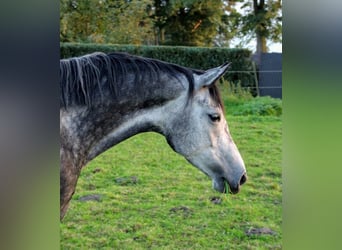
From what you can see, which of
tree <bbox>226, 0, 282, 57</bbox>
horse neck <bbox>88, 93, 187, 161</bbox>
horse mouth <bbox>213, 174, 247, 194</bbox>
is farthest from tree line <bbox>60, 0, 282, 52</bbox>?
horse mouth <bbox>213, 174, 247, 194</bbox>

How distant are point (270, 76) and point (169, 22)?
68cm

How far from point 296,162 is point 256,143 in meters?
1.13

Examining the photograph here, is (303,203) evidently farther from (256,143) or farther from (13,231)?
(256,143)

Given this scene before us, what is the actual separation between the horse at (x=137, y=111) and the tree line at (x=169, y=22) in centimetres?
57

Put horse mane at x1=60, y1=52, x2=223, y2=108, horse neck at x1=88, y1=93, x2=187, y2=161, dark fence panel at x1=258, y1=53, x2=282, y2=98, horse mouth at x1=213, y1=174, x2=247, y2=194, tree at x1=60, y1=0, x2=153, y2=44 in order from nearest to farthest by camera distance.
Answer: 1. horse mane at x1=60, y1=52, x2=223, y2=108
2. horse neck at x1=88, y1=93, x2=187, y2=161
3. horse mouth at x1=213, y1=174, x2=247, y2=194
4. tree at x1=60, y1=0, x2=153, y2=44
5. dark fence panel at x1=258, y1=53, x2=282, y2=98

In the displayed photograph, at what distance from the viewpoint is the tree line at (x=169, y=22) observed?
204cm

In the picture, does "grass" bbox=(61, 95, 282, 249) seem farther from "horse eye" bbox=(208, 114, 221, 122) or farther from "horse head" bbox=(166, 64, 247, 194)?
"horse eye" bbox=(208, 114, 221, 122)

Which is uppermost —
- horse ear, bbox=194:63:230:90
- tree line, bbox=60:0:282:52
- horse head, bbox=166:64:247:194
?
tree line, bbox=60:0:282:52

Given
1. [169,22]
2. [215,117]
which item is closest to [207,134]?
[215,117]

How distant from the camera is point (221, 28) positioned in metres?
2.17

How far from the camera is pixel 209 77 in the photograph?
162cm

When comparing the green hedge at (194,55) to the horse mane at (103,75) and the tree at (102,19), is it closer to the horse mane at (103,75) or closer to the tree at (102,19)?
the tree at (102,19)

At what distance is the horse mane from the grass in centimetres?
55

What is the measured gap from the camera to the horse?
148 centimetres
